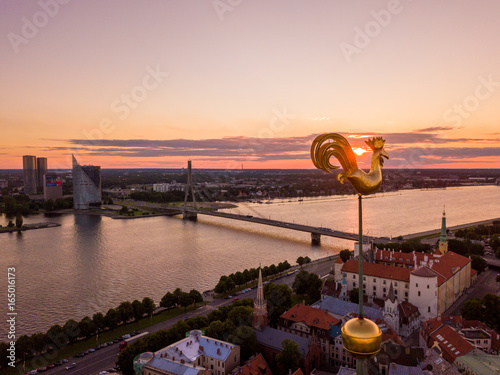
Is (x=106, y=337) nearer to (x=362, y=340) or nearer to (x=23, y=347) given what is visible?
(x=23, y=347)

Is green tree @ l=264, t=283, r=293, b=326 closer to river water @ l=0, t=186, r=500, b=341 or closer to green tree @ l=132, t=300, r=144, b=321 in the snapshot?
river water @ l=0, t=186, r=500, b=341

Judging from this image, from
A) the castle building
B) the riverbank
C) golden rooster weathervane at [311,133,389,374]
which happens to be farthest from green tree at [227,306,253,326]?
the riverbank

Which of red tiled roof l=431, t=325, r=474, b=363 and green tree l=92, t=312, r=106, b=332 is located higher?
red tiled roof l=431, t=325, r=474, b=363

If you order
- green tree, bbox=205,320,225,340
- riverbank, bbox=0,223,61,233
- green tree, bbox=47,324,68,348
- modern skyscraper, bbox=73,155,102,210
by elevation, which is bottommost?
green tree, bbox=47,324,68,348

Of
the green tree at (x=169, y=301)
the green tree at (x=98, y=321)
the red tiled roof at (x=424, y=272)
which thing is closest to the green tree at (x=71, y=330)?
the green tree at (x=98, y=321)

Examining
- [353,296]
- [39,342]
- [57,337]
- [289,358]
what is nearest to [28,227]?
[57,337]

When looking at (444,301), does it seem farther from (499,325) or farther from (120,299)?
(120,299)
